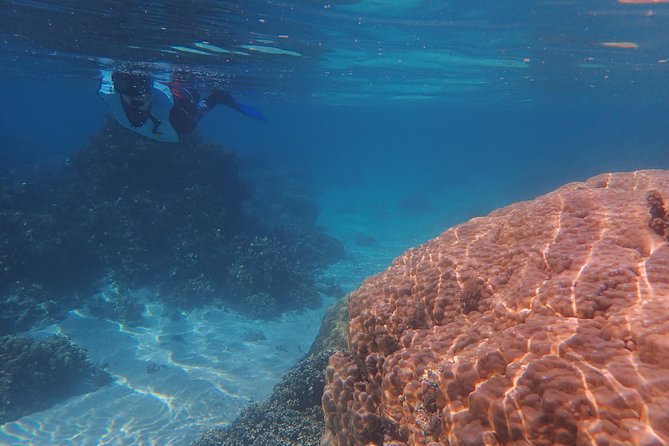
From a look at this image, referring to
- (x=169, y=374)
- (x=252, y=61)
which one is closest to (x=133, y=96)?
(x=169, y=374)

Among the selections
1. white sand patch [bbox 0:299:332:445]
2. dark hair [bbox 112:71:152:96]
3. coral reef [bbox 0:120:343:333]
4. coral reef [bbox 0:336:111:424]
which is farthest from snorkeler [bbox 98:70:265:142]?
coral reef [bbox 0:120:343:333]

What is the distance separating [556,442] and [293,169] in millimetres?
42359

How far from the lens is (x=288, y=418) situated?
7.09m

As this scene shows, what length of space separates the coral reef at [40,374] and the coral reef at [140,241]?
2.71m

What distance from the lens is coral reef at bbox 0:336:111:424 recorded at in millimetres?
10117

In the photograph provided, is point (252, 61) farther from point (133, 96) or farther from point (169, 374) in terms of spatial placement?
point (169, 374)

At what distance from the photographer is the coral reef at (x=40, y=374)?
10.1 metres

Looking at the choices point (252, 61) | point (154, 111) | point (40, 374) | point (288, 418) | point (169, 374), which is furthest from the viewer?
point (252, 61)

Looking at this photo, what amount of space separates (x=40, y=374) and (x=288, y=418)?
8.09 m

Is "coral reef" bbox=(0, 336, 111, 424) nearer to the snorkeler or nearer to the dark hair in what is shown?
the snorkeler

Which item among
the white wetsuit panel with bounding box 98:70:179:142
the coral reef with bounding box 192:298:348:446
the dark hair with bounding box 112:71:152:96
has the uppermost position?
the dark hair with bounding box 112:71:152:96

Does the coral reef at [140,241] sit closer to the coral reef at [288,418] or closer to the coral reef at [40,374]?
the coral reef at [40,374]

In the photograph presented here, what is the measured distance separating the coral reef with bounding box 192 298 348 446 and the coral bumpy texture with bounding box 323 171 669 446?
2.21 meters

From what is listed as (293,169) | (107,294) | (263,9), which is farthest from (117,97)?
(293,169)
